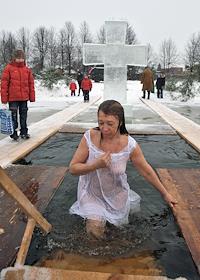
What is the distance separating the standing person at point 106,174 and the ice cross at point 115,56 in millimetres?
8247

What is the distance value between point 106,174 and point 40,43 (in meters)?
64.9

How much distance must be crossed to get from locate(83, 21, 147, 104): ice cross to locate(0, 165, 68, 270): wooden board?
6.85 metres

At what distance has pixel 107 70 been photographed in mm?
11492

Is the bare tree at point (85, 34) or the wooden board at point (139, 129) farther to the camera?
the bare tree at point (85, 34)

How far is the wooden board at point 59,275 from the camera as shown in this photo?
2496mm

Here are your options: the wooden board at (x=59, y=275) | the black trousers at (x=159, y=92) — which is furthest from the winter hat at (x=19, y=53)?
the black trousers at (x=159, y=92)

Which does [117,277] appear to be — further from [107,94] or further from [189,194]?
[107,94]

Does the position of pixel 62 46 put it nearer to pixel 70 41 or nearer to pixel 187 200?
A: pixel 70 41

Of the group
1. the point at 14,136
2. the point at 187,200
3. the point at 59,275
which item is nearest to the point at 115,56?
the point at 14,136

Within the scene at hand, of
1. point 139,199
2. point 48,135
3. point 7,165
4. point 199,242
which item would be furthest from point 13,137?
point 199,242

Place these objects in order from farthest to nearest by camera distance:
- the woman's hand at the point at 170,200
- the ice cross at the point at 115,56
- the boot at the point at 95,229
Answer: the ice cross at the point at 115,56 → the woman's hand at the point at 170,200 → the boot at the point at 95,229

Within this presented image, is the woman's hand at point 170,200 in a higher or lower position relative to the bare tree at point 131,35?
lower

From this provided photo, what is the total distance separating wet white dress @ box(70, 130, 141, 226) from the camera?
131 inches

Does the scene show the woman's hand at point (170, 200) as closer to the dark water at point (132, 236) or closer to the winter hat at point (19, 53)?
the dark water at point (132, 236)
